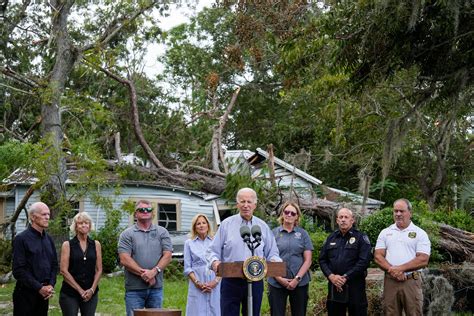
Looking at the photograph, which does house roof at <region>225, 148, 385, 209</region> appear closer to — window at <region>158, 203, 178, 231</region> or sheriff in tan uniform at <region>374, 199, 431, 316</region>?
window at <region>158, 203, 178, 231</region>

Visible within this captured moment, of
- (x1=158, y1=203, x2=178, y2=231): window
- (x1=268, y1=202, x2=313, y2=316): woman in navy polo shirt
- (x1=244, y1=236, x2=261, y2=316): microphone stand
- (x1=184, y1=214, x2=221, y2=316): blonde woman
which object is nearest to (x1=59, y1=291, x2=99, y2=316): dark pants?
(x1=184, y1=214, x2=221, y2=316): blonde woman

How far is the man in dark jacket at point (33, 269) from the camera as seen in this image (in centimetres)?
869

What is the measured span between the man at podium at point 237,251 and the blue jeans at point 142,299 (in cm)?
131

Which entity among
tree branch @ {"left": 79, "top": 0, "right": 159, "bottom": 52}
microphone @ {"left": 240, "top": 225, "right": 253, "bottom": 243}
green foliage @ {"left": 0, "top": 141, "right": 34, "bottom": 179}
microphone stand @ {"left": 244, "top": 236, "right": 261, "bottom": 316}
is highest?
tree branch @ {"left": 79, "top": 0, "right": 159, "bottom": 52}

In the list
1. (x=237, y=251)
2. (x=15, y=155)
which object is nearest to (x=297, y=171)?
(x=15, y=155)

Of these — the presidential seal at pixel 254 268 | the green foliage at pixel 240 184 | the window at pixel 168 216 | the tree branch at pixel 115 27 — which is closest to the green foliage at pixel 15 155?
the tree branch at pixel 115 27

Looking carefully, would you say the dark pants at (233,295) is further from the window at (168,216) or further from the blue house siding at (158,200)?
the window at (168,216)

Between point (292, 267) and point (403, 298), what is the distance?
1.36 metres

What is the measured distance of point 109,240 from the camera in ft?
66.5

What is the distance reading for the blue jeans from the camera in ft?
29.8

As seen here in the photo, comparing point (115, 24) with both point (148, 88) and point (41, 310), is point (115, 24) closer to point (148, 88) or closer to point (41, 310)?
point (148, 88)

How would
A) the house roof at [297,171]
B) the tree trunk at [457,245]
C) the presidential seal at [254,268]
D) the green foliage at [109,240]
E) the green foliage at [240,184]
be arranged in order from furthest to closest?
the house roof at [297,171] → the green foliage at [109,240] → the green foliage at [240,184] → the tree trunk at [457,245] → the presidential seal at [254,268]

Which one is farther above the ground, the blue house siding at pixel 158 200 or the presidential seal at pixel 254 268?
the blue house siding at pixel 158 200

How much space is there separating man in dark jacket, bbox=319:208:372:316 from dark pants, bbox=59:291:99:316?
2.81 meters
